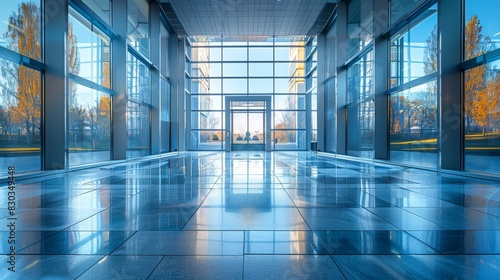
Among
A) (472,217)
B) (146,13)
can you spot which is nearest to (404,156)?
(472,217)

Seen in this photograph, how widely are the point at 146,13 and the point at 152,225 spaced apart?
587 inches

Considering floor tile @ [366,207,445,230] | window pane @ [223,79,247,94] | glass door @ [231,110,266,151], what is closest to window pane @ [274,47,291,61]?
window pane @ [223,79,247,94]

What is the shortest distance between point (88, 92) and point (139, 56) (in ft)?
14.9

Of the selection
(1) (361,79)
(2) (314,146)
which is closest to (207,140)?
(2) (314,146)

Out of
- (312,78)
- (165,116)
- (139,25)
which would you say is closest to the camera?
(139,25)

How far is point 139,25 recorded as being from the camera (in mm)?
14711

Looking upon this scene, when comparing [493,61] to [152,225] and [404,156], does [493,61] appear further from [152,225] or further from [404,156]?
[152,225]

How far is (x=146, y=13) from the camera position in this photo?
15.6 m

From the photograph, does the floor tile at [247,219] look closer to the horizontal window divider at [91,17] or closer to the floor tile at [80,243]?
→ the floor tile at [80,243]

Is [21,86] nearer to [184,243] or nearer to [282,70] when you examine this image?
[184,243]

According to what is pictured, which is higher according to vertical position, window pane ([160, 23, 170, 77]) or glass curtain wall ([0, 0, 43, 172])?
window pane ([160, 23, 170, 77])

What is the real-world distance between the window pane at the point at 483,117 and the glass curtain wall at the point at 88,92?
439 inches

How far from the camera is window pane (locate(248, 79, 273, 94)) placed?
24.5 metres

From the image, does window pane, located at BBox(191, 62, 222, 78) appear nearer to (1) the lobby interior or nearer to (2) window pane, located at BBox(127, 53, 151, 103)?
(1) the lobby interior
